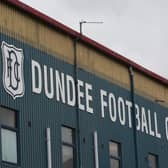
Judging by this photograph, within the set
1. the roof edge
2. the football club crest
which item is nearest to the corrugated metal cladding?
the football club crest

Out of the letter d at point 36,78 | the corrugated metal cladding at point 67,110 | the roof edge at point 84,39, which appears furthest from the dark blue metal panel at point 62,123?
the roof edge at point 84,39

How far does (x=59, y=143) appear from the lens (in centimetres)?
3288

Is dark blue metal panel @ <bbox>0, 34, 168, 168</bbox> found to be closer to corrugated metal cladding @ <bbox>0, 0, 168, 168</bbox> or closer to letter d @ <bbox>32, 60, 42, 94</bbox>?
corrugated metal cladding @ <bbox>0, 0, 168, 168</bbox>

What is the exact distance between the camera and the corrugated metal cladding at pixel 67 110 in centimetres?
3030

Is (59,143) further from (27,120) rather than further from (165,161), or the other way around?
(165,161)

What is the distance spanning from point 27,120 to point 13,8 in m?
4.11

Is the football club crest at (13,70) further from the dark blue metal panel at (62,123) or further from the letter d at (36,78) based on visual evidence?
the letter d at (36,78)

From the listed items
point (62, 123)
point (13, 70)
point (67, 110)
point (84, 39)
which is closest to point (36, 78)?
point (13, 70)

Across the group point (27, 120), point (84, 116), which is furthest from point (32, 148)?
point (84, 116)

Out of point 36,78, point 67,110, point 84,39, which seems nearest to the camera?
point 36,78

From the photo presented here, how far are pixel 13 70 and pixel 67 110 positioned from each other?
4354 mm

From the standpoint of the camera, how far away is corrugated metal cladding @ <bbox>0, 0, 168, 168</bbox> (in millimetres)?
30297

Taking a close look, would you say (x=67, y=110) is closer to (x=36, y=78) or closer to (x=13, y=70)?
(x=36, y=78)

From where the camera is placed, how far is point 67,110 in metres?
33.9
